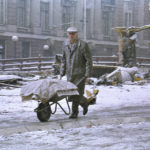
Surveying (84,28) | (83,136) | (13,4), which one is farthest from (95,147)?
(84,28)

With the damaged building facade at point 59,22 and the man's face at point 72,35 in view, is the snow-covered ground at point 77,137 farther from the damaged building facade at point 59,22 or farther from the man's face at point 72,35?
the damaged building facade at point 59,22

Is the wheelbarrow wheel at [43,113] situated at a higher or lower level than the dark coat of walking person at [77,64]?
lower

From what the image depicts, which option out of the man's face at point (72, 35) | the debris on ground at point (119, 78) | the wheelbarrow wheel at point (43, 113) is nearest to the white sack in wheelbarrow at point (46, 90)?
the wheelbarrow wheel at point (43, 113)

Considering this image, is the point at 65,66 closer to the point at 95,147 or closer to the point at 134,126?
the point at 134,126

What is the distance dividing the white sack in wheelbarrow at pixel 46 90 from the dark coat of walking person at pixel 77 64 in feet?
1.73

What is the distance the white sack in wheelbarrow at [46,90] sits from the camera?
271 inches

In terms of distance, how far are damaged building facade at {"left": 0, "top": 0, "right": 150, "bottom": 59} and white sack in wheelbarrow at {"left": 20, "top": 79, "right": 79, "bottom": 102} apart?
91.0 feet

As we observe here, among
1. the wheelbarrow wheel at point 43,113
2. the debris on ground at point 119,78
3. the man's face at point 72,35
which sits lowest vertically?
the debris on ground at point 119,78

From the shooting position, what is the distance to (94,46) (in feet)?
142

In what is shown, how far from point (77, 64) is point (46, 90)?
1.04 m

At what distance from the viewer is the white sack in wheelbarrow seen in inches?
271

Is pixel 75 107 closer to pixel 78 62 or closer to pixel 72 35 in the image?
pixel 78 62

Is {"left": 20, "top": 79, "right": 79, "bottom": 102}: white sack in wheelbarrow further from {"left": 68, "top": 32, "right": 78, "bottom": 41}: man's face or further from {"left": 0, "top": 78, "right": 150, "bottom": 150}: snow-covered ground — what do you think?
{"left": 68, "top": 32, "right": 78, "bottom": 41}: man's face

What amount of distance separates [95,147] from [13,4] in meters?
33.7
